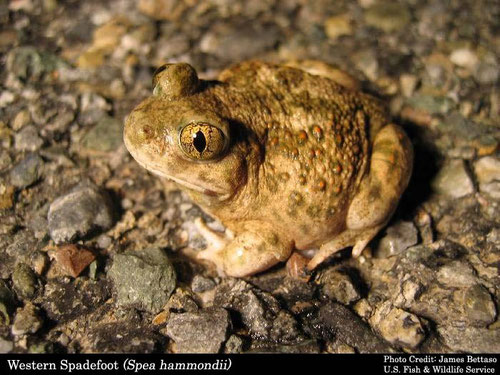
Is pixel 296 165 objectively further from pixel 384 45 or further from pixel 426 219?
pixel 384 45

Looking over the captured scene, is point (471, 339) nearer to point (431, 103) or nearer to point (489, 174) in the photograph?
point (489, 174)

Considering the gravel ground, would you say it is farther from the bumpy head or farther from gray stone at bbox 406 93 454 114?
the bumpy head

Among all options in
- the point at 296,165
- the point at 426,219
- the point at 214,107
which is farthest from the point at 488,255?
the point at 214,107

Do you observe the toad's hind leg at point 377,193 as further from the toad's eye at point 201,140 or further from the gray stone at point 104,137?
the gray stone at point 104,137

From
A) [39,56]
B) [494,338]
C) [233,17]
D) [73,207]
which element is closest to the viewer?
[494,338]

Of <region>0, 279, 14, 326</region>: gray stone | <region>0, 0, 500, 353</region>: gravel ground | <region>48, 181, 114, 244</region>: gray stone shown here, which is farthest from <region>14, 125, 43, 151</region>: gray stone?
<region>0, 279, 14, 326</region>: gray stone

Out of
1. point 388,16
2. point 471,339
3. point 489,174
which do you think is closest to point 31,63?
point 388,16
